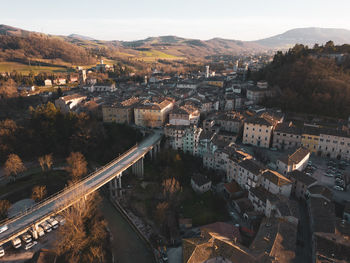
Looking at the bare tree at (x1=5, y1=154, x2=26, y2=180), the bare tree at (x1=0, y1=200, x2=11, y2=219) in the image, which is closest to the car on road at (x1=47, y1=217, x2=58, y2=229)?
the bare tree at (x1=0, y1=200, x2=11, y2=219)

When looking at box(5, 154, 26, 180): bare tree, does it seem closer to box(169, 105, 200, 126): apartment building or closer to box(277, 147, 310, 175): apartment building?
box(169, 105, 200, 126): apartment building

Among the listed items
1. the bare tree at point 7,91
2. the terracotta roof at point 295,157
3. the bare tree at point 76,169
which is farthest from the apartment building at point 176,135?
the bare tree at point 7,91

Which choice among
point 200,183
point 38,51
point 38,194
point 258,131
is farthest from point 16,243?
point 38,51

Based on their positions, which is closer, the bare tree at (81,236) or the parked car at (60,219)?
the bare tree at (81,236)

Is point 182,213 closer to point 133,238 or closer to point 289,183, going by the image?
point 133,238

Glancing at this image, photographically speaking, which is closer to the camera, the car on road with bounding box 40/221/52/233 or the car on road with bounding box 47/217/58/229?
the car on road with bounding box 40/221/52/233

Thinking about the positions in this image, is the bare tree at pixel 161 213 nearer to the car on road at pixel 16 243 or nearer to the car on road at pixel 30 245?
the car on road at pixel 30 245
